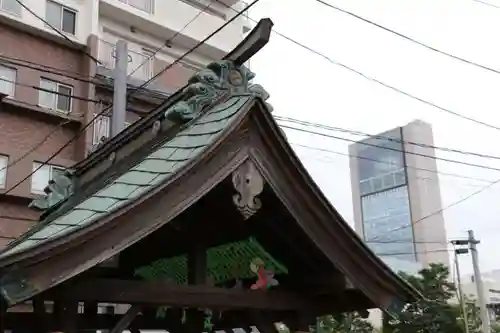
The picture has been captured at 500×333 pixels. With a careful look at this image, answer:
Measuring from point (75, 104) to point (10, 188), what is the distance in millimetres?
3145

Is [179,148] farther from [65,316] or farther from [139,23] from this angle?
[139,23]

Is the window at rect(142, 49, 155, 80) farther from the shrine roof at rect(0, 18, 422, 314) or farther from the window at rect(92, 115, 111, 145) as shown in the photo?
the shrine roof at rect(0, 18, 422, 314)

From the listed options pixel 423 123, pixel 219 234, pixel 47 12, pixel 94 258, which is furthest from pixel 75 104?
pixel 423 123

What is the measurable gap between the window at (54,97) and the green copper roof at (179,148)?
12488 mm

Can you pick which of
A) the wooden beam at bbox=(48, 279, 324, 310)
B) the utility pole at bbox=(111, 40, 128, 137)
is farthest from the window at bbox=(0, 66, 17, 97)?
the wooden beam at bbox=(48, 279, 324, 310)

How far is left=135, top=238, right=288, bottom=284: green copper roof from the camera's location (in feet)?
14.3

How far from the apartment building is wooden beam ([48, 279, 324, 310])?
9667 millimetres

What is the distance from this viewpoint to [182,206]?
3.18 meters

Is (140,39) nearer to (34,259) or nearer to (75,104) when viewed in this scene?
(75,104)

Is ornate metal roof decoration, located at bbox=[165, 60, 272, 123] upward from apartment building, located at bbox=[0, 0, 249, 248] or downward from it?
downward

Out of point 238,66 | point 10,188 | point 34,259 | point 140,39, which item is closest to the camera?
point 34,259

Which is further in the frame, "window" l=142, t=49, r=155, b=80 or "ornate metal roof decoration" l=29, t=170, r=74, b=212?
"window" l=142, t=49, r=155, b=80

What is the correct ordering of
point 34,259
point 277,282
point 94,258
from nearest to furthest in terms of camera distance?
point 34,259 < point 94,258 < point 277,282

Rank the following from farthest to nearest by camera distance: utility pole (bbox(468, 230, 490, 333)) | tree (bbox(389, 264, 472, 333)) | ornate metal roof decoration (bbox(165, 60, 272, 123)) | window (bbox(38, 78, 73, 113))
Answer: tree (bbox(389, 264, 472, 333)) → utility pole (bbox(468, 230, 490, 333)) → window (bbox(38, 78, 73, 113)) → ornate metal roof decoration (bbox(165, 60, 272, 123))
